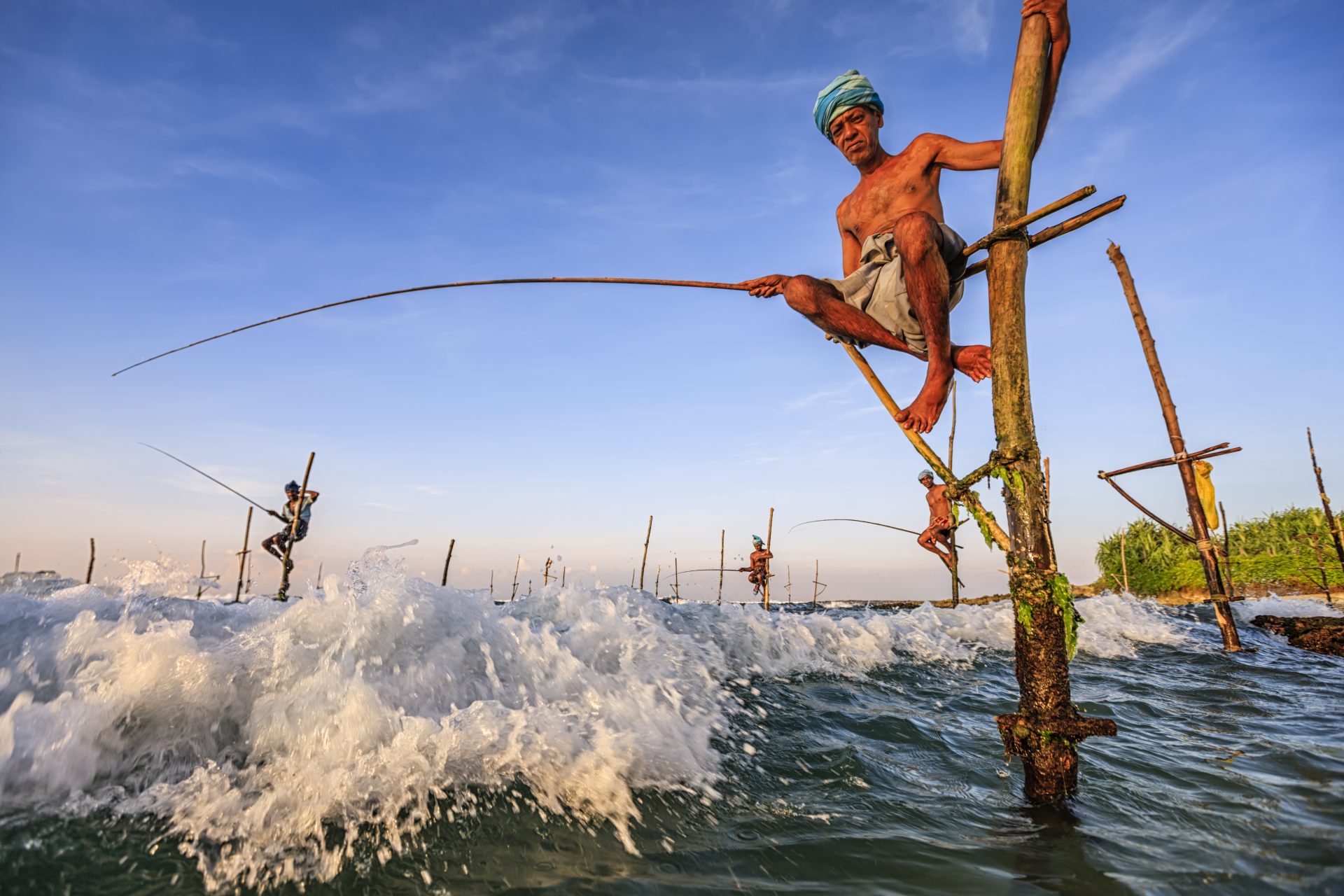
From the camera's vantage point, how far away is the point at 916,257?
2.60 m

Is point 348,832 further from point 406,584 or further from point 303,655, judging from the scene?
point 406,584

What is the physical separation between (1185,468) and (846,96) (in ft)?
27.2

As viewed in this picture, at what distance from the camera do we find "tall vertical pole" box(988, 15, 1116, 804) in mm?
2572

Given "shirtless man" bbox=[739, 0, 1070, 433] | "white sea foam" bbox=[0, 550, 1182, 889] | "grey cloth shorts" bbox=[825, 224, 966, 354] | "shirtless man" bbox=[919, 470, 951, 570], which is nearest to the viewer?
"white sea foam" bbox=[0, 550, 1182, 889]

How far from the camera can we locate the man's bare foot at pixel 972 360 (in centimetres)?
283

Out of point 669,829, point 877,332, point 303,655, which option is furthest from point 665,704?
point 877,332

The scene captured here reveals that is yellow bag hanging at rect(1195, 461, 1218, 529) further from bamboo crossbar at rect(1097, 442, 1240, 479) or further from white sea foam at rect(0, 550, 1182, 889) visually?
white sea foam at rect(0, 550, 1182, 889)

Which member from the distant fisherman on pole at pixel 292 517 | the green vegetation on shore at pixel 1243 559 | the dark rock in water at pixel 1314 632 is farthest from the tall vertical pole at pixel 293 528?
the green vegetation on shore at pixel 1243 559

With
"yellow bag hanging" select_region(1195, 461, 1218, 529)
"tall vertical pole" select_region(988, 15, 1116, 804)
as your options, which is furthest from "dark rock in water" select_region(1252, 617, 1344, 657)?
"tall vertical pole" select_region(988, 15, 1116, 804)

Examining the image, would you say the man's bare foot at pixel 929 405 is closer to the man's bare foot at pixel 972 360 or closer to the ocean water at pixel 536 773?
the man's bare foot at pixel 972 360

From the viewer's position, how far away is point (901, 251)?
2.67 metres

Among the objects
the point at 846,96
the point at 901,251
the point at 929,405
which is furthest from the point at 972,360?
the point at 846,96

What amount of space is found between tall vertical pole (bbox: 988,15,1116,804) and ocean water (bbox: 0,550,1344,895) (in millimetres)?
287

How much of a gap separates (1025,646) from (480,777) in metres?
2.40
